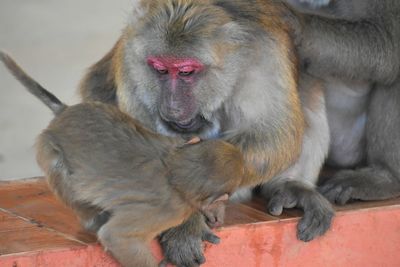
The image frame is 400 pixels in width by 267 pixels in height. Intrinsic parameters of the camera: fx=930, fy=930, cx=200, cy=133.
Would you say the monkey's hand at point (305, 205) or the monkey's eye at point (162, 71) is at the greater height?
the monkey's eye at point (162, 71)

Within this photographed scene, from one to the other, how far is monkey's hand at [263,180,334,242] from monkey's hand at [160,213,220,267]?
18.9 inches

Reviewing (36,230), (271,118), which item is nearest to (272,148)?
(271,118)

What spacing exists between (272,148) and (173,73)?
20.0 inches

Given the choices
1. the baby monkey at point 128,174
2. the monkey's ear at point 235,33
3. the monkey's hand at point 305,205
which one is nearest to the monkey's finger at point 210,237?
the baby monkey at point 128,174

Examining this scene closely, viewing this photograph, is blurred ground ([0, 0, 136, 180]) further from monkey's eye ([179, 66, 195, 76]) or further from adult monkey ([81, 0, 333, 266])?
monkey's eye ([179, 66, 195, 76])

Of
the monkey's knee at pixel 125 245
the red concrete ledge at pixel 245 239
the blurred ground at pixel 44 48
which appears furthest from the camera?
the blurred ground at pixel 44 48

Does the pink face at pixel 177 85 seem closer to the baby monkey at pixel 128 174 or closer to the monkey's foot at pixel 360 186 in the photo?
the baby monkey at pixel 128 174

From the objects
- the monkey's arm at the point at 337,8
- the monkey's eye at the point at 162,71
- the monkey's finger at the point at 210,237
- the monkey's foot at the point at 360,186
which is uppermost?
the monkey's eye at the point at 162,71

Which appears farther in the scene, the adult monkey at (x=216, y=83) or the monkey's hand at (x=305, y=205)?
the monkey's hand at (x=305, y=205)

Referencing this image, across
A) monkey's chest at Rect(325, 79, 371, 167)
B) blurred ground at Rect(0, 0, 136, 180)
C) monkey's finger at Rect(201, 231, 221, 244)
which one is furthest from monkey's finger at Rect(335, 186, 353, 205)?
blurred ground at Rect(0, 0, 136, 180)

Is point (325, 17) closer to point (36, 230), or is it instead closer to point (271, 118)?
point (271, 118)

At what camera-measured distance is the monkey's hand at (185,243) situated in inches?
139

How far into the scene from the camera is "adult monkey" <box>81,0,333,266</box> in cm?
358

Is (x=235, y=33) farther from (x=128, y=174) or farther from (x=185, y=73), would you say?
(x=128, y=174)
